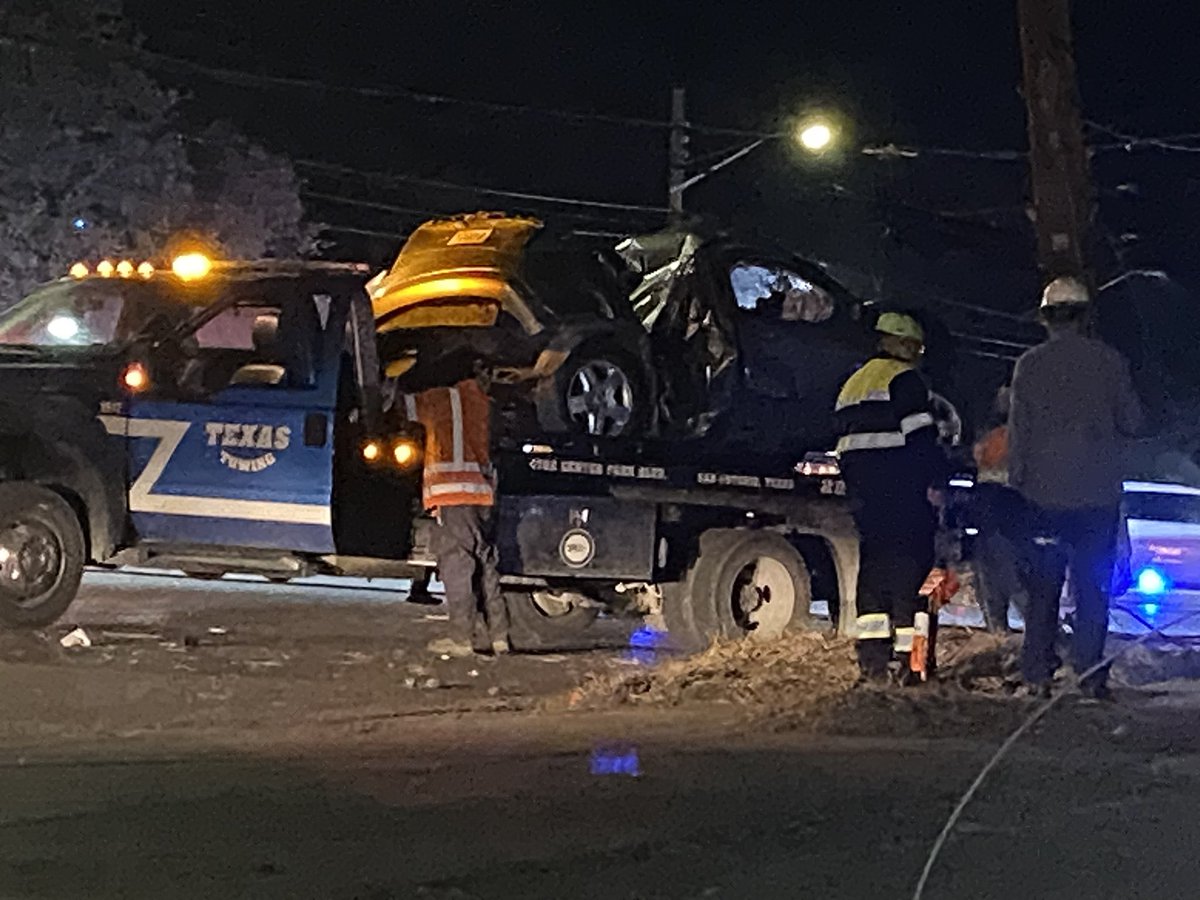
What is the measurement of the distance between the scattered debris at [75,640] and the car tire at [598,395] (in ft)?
10.0

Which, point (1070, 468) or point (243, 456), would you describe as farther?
point (243, 456)

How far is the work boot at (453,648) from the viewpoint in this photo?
11.9 meters

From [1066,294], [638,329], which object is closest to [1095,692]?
[1066,294]

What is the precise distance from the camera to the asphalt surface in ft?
19.7

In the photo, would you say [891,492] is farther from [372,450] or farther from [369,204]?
[369,204]

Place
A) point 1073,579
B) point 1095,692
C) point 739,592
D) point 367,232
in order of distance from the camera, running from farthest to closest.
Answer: point 367,232
point 739,592
point 1073,579
point 1095,692

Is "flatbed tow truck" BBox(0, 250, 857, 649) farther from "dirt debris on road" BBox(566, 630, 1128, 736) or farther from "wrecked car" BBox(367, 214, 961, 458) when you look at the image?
"dirt debris on road" BBox(566, 630, 1128, 736)

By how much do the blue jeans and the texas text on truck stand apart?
2.27 m

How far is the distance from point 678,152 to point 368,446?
17164 millimetres

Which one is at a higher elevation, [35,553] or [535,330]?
[535,330]

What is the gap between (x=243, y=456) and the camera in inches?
447

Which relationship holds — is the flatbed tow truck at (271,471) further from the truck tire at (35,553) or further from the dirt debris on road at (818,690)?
the dirt debris on road at (818,690)

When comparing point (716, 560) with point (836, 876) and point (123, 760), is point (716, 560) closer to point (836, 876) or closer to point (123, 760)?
point (123, 760)

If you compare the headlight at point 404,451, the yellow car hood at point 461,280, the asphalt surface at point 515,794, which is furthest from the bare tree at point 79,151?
the asphalt surface at point 515,794
